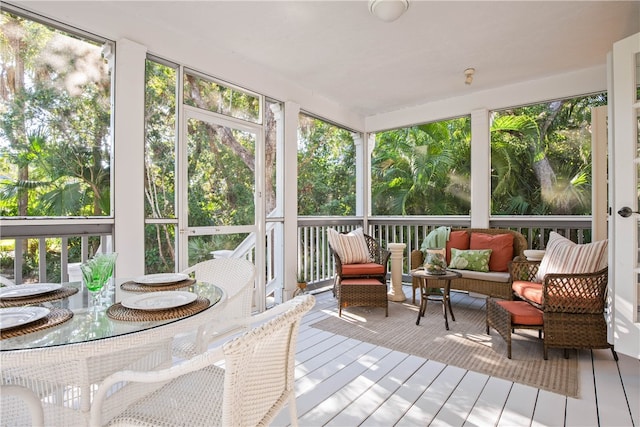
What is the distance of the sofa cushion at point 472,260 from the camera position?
3.87m

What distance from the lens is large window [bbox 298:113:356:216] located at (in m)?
5.83

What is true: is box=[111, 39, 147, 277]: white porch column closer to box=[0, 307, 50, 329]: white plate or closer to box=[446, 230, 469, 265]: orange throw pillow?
box=[0, 307, 50, 329]: white plate

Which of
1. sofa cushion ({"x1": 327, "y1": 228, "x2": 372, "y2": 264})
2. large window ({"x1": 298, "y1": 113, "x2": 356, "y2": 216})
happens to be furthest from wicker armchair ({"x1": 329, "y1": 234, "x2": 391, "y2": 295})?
large window ({"x1": 298, "y1": 113, "x2": 356, "y2": 216})

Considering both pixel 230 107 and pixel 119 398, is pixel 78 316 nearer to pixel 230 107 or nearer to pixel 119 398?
pixel 119 398

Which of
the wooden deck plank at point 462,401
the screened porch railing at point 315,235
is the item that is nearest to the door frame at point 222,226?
the screened porch railing at point 315,235

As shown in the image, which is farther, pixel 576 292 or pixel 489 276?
pixel 489 276

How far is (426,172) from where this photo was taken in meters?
6.02

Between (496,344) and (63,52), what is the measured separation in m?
4.21

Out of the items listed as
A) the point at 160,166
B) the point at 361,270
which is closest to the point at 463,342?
the point at 361,270

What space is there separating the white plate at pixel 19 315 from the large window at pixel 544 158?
5.46m

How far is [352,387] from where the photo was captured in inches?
83.3

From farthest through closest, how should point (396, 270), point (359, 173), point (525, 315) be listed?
point (359, 173) → point (396, 270) → point (525, 315)

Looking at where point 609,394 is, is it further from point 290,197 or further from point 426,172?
point 426,172

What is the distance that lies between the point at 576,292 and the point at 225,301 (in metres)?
2.58
